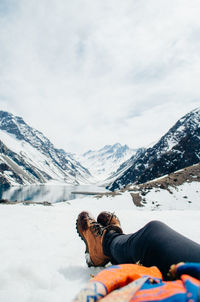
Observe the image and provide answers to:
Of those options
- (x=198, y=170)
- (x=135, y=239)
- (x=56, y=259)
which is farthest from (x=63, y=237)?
(x=198, y=170)

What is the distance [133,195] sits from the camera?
23.2 m

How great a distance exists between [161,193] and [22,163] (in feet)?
605

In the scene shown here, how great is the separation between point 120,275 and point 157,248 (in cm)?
61

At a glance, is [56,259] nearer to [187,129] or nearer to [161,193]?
[161,193]

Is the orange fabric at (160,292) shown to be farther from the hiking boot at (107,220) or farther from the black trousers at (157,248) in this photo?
the hiking boot at (107,220)

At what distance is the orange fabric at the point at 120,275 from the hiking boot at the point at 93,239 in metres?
1.21

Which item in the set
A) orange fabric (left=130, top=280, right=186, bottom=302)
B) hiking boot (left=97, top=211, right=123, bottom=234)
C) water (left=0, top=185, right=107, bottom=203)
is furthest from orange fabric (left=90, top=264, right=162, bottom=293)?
water (left=0, top=185, right=107, bottom=203)

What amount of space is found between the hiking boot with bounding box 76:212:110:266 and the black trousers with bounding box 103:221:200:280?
1.07 ft

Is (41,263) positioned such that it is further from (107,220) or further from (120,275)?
(120,275)

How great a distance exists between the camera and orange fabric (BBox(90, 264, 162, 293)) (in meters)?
1.12

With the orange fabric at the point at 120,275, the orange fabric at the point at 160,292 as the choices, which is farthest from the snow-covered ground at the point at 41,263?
the orange fabric at the point at 160,292

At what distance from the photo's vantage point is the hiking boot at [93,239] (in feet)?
8.04

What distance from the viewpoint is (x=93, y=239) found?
8.95 ft

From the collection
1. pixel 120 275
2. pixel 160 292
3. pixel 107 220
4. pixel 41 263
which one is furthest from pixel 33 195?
pixel 160 292
